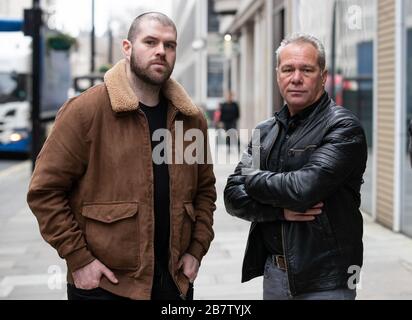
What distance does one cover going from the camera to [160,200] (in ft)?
9.73

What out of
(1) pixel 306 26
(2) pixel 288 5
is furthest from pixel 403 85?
(2) pixel 288 5

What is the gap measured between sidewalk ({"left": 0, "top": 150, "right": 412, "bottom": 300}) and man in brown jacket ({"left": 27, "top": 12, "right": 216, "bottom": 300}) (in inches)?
106

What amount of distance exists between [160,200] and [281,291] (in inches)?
24.4

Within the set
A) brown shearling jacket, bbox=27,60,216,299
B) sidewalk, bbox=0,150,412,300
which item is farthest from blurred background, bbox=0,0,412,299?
brown shearling jacket, bbox=27,60,216,299

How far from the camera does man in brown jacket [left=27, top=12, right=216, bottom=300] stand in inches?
111

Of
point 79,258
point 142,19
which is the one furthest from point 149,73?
point 79,258

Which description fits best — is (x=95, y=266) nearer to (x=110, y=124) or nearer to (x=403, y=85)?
(x=110, y=124)

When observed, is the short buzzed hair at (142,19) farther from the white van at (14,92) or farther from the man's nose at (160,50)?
the white van at (14,92)

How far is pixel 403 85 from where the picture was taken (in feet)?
27.4

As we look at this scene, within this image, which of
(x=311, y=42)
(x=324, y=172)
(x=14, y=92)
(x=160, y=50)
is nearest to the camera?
(x=324, y=172)

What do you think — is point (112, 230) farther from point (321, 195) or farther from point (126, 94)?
point (321, 195)

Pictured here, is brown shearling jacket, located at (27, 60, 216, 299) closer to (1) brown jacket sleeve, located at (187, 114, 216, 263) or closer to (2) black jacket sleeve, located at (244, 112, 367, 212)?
(1) brown jacket sleeve, located at (187, 114, 216, 263)

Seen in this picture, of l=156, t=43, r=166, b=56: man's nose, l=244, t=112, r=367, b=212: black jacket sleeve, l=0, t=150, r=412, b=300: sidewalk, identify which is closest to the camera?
l=244, t=112, r=367, b=212: black jacket sleeve

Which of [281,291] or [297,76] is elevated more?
[297,76]
